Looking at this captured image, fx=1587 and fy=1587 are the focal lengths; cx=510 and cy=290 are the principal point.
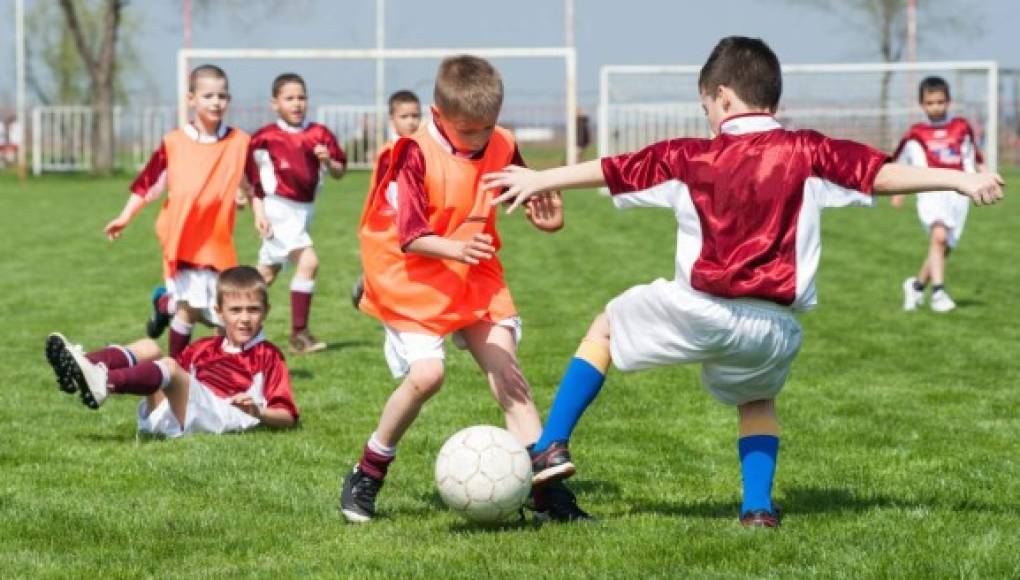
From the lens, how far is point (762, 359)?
5.20 metres

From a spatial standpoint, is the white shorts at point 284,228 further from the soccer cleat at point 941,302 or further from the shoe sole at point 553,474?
the shoe sole at point 553,474

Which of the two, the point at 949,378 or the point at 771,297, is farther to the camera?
the point at 949,378

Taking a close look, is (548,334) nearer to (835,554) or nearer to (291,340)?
(291,340)

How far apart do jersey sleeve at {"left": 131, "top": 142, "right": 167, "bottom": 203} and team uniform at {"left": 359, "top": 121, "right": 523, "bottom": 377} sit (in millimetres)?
4104

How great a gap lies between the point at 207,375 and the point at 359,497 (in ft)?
8.13

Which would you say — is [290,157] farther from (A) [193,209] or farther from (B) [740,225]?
(B) [740,225]

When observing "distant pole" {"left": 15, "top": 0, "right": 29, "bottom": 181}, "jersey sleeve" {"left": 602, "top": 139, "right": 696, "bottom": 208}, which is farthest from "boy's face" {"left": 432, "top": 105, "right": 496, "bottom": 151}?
"distant pole" {"left": 15, "top": 0, "right": 29, "bottom": 181}

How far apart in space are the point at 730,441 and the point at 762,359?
7.19 feet

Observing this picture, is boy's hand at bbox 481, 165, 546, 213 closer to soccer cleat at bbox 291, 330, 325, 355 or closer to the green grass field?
the green grass field

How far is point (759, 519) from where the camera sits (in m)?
5.27

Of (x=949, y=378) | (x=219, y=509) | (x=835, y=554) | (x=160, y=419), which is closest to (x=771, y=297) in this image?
(x=835, y=554)

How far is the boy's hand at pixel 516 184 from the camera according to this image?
512 centimetres

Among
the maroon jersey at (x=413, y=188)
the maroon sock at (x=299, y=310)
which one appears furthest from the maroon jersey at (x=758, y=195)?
the maroon sock at (x=299, y=310)

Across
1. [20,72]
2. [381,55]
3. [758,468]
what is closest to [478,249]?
[758,468]
